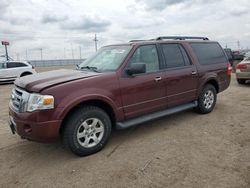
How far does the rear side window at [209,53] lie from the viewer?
18.3 ft

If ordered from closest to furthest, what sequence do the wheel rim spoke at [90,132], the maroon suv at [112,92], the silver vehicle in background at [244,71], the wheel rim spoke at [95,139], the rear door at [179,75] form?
the maroon suv at [112,92]
the wheel rim spoke at [90,132]
the wheel rim spoke at [95,139]
the rear door at [179,75]
the silver vehicle in background at [244,71]

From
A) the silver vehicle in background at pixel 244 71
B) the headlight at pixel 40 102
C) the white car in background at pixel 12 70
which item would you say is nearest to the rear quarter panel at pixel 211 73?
the headlight at pixel 40 102

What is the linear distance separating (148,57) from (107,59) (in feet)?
2.67

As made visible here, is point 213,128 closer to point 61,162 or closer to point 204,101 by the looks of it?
point 204,101

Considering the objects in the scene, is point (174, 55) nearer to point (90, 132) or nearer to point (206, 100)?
point (206, 100)

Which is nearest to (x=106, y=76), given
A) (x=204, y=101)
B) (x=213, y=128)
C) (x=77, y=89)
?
(x=77, y=89)

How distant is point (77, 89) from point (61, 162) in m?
1.17

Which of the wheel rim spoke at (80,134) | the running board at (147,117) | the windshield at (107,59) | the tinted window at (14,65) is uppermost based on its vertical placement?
the tinted window at (14,65)

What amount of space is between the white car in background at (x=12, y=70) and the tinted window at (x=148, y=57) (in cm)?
1265

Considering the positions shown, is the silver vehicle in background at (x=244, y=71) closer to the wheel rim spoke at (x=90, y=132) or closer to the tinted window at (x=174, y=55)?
the tinted window at (x=174, y=55)

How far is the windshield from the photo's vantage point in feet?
13.8

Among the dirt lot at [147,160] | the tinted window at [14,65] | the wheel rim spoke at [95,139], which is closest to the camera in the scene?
the dirt lot at [147,160]

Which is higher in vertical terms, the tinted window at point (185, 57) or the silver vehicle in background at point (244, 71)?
the tinted window at point (185, 57)

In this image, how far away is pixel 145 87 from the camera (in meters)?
4.32
